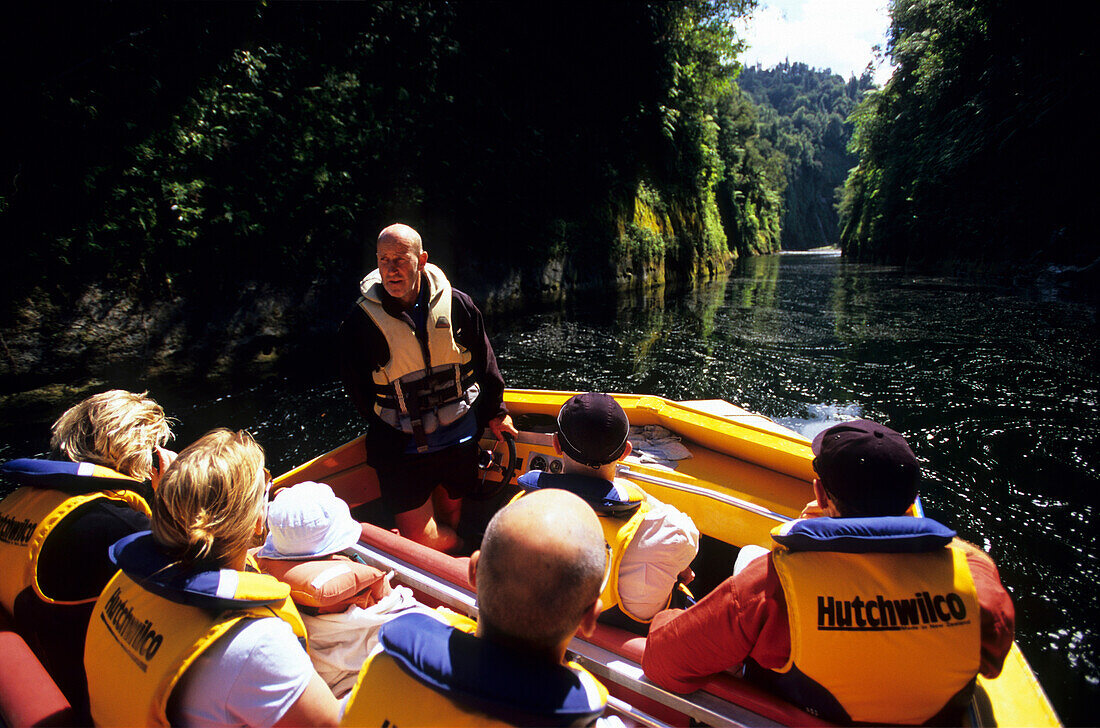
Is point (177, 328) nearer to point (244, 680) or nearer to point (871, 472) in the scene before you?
point (244, 680)

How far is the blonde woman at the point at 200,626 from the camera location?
96 cm

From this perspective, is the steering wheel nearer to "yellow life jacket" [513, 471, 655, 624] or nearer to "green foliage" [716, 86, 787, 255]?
"yellow life jacket" [513, 471, 655, 624]

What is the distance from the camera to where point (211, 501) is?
3.58ft

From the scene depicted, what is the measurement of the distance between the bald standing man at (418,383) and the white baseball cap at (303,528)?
86 centimetres

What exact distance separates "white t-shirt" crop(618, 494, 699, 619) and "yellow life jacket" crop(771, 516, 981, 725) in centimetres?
45

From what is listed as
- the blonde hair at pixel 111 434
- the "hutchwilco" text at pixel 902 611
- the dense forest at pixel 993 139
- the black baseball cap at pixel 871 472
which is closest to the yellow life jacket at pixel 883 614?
the "hutchwilco" text at pixel 902 611

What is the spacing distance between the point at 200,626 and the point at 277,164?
7.63 metres

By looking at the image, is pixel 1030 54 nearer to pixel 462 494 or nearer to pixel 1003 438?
pixel 1003 438

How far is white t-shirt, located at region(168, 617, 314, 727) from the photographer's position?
0.96 meters

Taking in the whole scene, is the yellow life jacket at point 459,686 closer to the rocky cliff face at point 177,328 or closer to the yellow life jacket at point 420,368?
the yellow life jacket at point 420,368

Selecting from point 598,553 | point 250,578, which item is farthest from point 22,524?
point 598,553

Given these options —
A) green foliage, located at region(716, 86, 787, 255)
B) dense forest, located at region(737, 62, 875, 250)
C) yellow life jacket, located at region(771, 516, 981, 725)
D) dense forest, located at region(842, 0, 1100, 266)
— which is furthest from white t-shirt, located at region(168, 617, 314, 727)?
dense forest, located at region(737, 62, 875, 250)

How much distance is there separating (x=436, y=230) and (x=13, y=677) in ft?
28.2

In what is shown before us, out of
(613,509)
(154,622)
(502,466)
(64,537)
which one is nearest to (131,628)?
(154,622)
